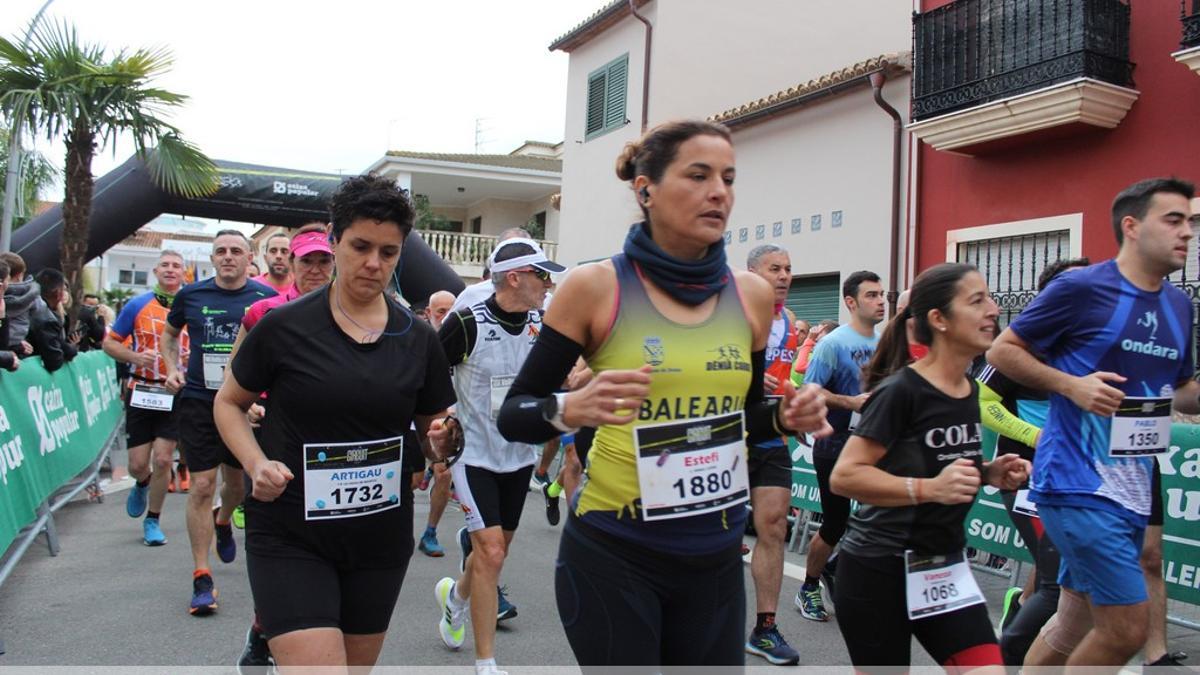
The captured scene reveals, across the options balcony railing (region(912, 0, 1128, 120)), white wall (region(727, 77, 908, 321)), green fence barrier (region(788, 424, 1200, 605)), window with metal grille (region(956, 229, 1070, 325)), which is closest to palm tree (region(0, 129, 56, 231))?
white wall (region(727, 77, 908, 321))

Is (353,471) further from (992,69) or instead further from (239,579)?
(992,69)

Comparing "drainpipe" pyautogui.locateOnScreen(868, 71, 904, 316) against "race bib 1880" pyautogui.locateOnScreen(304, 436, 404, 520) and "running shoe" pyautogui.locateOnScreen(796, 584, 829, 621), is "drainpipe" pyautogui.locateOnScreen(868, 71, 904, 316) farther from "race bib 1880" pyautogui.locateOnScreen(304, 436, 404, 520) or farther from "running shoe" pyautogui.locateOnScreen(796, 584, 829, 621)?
"race bib 1880" pyautogui.locateOnScreen(304, 436, 404, 520)

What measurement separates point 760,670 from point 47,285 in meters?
8.53

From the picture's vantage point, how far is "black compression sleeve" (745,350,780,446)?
2.97 m

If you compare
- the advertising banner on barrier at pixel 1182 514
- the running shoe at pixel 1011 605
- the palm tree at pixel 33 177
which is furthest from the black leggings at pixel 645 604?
the palm tree at pixel 33 177

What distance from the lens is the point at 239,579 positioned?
23.1 ft

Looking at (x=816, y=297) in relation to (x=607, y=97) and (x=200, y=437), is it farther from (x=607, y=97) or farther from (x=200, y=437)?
(x=200, y=437)

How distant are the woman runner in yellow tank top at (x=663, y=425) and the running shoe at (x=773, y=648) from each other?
2.77 m

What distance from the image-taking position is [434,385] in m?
3.56

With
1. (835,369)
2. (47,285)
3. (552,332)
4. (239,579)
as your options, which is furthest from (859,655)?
(47,285)

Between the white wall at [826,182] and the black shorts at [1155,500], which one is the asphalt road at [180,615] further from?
the white wall at [826,182]

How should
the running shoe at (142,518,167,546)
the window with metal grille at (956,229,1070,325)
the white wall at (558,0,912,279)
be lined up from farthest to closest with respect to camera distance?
1. the white wall at (558,0,912,279)
2. the window with metal grille at (956,229,1070,325)
3. the running shoe at (142,518,167,546)

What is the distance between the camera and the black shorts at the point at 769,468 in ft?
19.1

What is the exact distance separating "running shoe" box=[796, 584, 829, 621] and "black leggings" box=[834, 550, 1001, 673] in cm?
298
